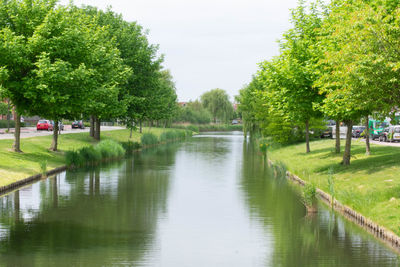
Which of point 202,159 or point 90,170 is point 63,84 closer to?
point 90,170

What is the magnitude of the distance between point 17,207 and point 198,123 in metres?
116

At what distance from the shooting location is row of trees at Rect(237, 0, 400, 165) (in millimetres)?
18359

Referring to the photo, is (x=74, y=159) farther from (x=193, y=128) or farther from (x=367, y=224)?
(x=193, y=128)

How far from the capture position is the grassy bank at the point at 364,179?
1786 centimetres

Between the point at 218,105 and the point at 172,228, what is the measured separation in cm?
11432

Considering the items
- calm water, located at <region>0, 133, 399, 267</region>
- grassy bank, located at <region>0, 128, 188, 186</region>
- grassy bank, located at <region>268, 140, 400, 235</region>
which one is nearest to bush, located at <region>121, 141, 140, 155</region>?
grassy bank, located at <region>0, 128, 188, 186</region>

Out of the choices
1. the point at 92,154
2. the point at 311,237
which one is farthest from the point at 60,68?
the point at 311,237

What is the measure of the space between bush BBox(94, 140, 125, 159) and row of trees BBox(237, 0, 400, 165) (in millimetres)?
16335

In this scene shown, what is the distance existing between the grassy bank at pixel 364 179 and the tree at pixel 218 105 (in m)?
92.9

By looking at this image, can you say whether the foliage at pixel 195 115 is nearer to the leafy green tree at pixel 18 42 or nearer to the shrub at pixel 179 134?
the shrub at pixel 179 134

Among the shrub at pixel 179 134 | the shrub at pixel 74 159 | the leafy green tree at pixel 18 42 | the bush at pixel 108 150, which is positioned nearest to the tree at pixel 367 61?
the leafy green tree at pixel 18 42

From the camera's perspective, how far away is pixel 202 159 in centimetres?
4888

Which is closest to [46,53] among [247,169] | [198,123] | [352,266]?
[247,169]

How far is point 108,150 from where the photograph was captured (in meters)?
45.3
